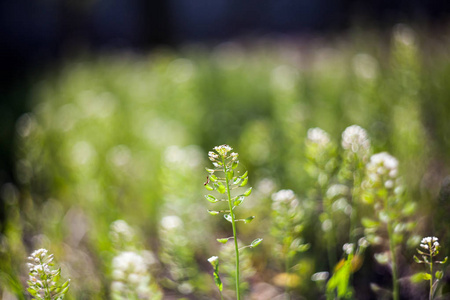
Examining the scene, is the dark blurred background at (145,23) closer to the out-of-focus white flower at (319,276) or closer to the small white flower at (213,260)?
the out-of-focus white flower at (319,276)

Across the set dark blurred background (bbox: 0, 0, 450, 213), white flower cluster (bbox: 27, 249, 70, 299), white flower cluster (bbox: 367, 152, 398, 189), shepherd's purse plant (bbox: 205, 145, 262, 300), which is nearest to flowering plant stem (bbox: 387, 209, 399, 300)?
white flower cluster (bbox: 367, 152, 398, 189)

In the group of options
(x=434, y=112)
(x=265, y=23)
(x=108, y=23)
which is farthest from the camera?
(x=108, y=23)

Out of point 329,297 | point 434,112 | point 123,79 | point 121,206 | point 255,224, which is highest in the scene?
point 123,79

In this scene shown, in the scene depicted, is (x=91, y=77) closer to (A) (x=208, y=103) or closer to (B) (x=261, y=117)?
(A) (x=208, y=103)

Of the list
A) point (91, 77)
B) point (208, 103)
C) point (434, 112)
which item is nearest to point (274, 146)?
point (434, 112)

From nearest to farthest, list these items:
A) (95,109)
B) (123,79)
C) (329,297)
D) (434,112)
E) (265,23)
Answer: (329,297) → (434,112) → (95,109) → (123,79) → (265,23)

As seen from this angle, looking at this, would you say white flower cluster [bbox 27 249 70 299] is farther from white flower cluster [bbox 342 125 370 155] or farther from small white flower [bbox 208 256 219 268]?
white flower cluster [bbox 342 125 370 155]

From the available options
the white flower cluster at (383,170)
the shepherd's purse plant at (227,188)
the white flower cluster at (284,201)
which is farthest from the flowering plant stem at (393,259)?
the shepherd's purse plant at (227,188)
